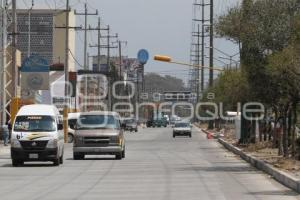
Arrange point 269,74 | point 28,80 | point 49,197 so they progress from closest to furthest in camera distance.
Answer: point 49,197
point 269,74
point 28,80

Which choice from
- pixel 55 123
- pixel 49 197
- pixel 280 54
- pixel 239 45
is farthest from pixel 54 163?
pixel 49 197

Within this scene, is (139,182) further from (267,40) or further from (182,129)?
(182,129)

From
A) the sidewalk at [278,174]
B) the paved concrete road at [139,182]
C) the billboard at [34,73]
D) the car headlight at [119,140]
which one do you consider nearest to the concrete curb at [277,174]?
the sidewalk at [278,174]

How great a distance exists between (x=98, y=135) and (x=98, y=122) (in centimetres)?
91

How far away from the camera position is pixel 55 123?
33594mm

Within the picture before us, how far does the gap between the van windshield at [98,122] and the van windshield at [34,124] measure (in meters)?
4.73

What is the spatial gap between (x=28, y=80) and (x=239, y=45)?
32411 mm

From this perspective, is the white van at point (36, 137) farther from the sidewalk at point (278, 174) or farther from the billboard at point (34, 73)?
the billboard at point (34, 73)

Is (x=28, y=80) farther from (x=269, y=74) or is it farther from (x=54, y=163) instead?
(x=269, y=74)

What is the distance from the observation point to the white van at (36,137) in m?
32.8

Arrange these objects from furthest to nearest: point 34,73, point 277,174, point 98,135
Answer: point 34,73 → point 98,135 → point 277,174

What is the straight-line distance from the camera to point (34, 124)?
33.5m

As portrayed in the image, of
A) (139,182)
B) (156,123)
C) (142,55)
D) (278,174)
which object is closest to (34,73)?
(142,55)

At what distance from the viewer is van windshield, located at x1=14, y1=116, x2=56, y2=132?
1308 inches
